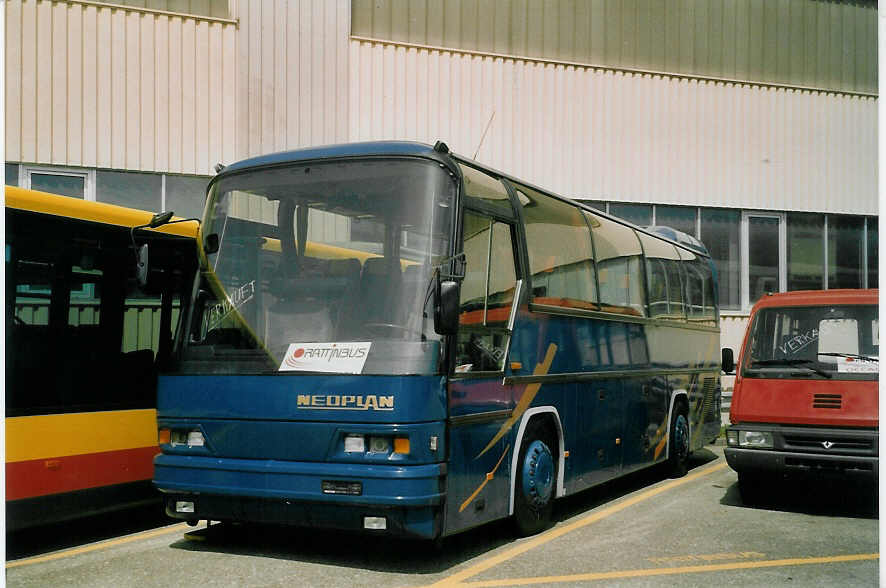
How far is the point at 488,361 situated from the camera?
24.7 ft

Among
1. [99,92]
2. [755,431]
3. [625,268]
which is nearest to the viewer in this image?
[755,431]

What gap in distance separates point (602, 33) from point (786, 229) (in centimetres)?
624

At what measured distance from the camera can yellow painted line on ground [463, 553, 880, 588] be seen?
21.6 ft

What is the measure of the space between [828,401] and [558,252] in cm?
283

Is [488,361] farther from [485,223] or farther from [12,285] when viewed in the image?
[12,285]

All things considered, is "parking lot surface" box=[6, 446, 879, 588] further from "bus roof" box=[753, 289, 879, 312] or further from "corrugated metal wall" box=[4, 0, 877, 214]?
"corrugated metal wall" box=[4, 0, 877, 214]

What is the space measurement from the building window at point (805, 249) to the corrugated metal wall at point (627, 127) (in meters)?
0.35

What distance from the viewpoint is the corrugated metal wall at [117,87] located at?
1603cm

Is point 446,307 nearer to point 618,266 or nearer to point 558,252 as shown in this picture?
point 558,252

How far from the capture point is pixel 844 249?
23.0 m

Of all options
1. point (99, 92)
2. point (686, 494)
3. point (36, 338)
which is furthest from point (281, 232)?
point (99, 92)

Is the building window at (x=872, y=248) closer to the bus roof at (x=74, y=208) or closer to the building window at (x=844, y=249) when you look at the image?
the building window at (x=844, y=249)

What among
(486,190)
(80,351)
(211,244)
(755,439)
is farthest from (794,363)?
(80,351)

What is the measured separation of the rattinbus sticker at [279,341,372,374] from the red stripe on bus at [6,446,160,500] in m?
2.06
